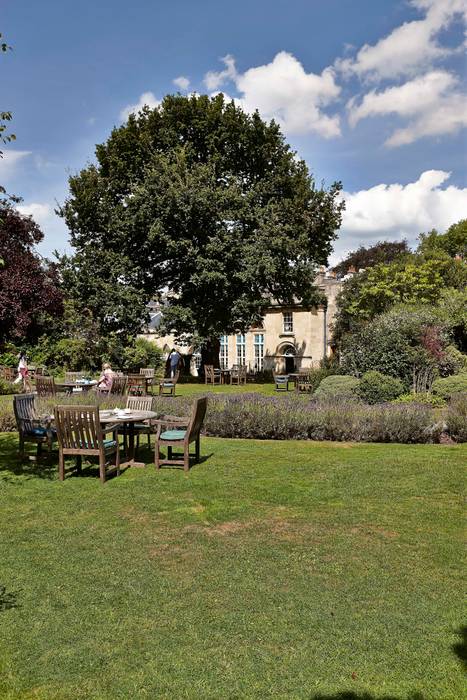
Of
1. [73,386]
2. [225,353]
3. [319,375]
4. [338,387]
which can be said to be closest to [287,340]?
[225,353]

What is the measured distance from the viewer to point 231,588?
3.97m

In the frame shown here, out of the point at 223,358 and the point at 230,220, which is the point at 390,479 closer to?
the point at 230,220

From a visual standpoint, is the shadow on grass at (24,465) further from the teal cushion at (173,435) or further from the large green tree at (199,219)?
the large green tree at (199,219)

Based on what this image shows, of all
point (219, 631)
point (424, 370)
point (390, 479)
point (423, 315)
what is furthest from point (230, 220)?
point (219, 631)

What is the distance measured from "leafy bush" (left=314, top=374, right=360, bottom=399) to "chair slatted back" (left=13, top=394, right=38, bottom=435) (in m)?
7.52

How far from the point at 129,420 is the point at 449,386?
33.8 ft

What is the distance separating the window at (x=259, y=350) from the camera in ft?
137

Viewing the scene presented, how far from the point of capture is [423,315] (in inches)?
724

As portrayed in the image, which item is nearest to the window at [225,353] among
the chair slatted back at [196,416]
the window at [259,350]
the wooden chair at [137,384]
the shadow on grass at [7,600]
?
the window at [259,350]

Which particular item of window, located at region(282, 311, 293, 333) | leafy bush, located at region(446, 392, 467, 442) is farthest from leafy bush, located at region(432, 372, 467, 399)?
window, located at region(282, 311, 293, 333)

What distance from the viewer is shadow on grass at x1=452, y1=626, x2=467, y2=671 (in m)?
3.05

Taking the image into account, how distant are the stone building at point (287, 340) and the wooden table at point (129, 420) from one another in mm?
28472

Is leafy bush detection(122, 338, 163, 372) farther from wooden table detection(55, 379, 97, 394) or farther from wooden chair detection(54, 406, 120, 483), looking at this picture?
wooden chair detection(54, 406, 120, 483)

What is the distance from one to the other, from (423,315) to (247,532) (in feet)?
48.9
